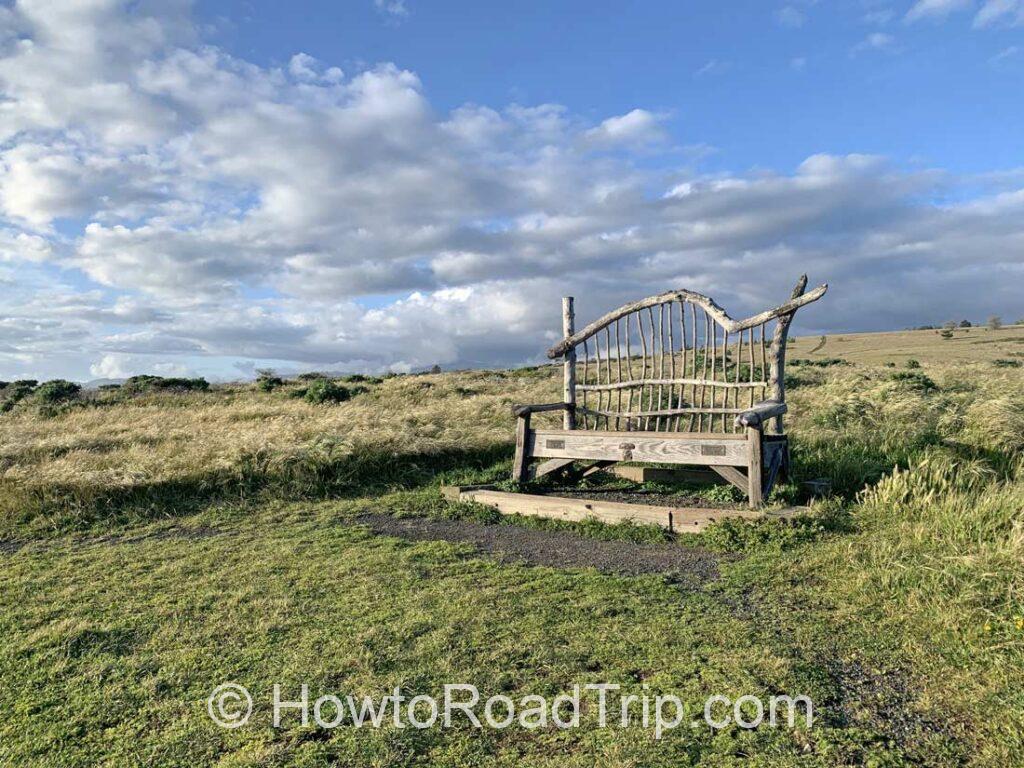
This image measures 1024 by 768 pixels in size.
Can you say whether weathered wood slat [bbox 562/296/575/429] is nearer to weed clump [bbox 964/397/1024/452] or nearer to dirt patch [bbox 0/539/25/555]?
weed clump [bbox 964/397/1024/452]

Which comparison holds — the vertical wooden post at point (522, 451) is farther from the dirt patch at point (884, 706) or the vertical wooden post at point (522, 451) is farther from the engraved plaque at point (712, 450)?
the dirt patch at point (884, 706)

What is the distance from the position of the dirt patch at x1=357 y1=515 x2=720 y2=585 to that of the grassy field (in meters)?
0.12

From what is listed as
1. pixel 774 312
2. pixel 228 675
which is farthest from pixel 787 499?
pixel 228 675

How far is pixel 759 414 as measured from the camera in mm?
6332

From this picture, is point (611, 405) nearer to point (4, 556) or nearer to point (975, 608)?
point (975, 608)

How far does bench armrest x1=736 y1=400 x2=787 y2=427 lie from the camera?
6233 mm

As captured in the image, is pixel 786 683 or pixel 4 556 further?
pixel 4 556

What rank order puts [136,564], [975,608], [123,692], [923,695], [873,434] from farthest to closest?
[873,434]
[136,564]
[975,608]
[123,692]
[923,695]

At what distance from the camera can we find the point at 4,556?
22.2 feet

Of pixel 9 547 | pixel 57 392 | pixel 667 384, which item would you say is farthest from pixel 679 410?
pixel 57 392

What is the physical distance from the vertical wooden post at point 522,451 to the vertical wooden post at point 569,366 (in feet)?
2.22

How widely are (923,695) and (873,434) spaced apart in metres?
7.08

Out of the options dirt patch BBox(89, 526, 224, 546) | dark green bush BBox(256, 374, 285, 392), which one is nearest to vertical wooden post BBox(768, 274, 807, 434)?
dirt patch BBox(89, 526, 224, 546)

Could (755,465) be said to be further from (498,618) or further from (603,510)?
(498,618)
